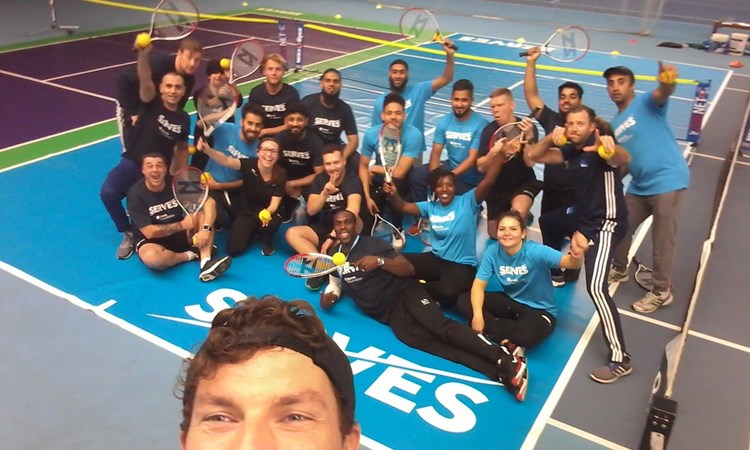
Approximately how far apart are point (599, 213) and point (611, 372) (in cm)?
128

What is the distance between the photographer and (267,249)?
6.61m

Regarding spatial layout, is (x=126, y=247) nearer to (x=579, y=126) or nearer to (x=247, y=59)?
(x=247, y=59)

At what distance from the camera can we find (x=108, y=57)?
44.0 ft

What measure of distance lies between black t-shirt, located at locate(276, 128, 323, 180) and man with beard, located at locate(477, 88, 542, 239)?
181cm

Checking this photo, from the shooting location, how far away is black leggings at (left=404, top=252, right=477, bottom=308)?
569cm

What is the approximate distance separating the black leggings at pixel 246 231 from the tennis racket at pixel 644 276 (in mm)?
3821

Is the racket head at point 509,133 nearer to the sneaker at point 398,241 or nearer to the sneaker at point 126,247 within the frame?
the sneaker at point 398,241

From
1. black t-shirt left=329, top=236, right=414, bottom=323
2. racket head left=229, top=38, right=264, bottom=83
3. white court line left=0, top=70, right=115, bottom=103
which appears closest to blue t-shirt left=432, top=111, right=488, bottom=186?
black t-shirt left=329, top=236, right=414, bottom=323

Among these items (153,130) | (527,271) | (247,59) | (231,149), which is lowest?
(527,271)

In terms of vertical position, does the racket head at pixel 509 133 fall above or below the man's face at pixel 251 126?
above

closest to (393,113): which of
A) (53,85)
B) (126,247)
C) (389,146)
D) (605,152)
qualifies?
(389,146)

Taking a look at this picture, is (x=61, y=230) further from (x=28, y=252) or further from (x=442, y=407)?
(x=442, y=407)

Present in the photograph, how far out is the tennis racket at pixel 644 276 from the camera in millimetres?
6126

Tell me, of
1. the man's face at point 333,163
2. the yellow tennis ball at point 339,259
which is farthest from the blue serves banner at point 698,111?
the yellow tennis ball at point 339,259
